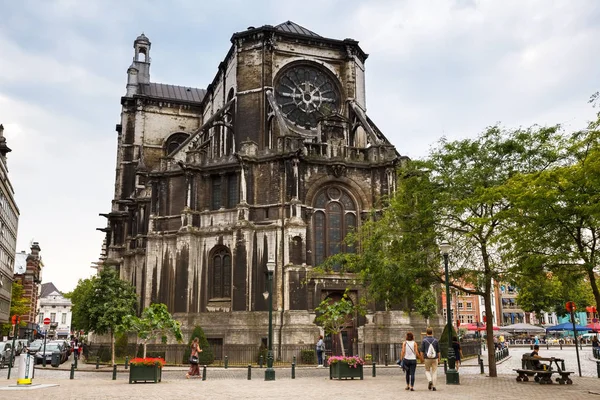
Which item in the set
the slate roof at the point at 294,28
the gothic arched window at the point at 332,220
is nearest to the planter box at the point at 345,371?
the gothic arched window at the point at 332,220

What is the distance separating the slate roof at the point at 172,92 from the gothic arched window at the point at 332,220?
22387mm

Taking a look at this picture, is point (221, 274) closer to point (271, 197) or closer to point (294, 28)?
point (271, 197)

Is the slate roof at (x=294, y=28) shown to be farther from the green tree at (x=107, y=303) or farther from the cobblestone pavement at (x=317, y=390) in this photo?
the cobblestone pavement at (x=317, y=390)

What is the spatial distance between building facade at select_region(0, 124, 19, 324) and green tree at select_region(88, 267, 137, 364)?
29.2 metres

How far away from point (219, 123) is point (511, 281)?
2530 cm

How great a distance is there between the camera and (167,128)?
52969mm

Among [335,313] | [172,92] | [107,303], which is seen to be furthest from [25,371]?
[172,92]

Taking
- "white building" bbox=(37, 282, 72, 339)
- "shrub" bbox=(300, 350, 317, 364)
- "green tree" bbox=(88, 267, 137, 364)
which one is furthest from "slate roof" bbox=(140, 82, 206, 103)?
"white building" bbox=(37, 282, 72, 339)

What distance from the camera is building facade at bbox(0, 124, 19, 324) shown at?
62.8 metres

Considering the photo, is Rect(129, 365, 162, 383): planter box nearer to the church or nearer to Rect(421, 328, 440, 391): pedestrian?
Rect(421, 328, 440, 391): pedestrian

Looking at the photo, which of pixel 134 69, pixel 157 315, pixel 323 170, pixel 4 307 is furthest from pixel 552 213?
pixel 4 307

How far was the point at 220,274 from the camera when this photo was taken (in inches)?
1448

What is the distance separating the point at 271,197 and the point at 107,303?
11.9m

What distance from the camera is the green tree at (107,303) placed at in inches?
1391
